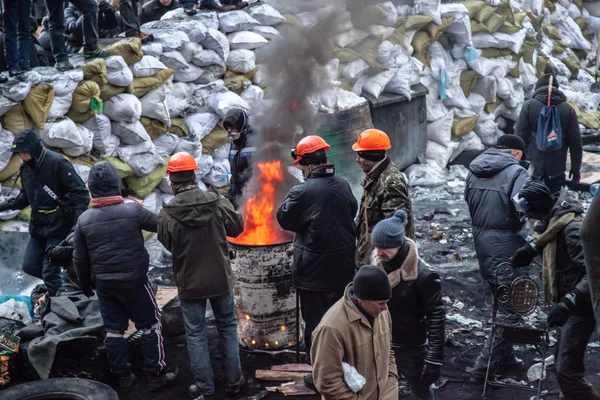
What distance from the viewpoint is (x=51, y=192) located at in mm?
6258

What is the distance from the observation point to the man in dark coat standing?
5664 millimetres

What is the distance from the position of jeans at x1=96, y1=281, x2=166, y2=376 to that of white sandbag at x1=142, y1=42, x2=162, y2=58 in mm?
3882

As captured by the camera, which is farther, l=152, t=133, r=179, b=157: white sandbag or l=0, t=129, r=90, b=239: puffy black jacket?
l=152, t=133, r=179, b=157: white sandbag

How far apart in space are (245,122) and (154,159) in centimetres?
220

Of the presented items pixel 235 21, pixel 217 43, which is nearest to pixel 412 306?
pixel 217 43

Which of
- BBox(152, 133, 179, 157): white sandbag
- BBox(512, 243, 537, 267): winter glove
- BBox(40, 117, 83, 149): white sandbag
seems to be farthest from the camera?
BBox(152, 133, 179, 157): white sandbag

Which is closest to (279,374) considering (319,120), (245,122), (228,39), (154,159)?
(245,122)

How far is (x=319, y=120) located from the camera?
9.67 meters

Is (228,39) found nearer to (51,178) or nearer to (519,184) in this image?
(51,178)

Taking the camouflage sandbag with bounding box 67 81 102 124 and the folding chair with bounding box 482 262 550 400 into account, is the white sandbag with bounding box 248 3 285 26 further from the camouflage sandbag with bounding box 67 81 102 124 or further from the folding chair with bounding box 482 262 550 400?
the folding chair with bounding box 482 262 550 400

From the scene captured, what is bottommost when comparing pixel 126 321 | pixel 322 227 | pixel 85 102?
pixel 126 321

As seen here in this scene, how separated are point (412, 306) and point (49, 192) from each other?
327 cm

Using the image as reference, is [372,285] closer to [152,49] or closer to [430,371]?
[430,371]

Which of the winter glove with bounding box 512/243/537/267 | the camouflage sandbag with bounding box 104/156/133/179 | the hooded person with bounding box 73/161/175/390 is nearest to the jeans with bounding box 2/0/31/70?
the camouflage sandbag with bounding box 104/156/133/179
